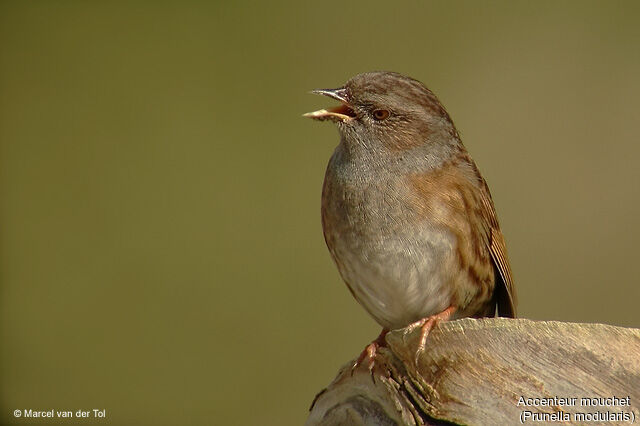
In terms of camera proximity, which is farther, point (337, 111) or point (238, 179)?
point (238, 179)

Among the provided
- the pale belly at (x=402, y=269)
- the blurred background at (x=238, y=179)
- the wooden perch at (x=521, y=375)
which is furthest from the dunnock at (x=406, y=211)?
the blurred background at (x=238, y=179)

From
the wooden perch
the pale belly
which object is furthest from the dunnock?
the wooden perch

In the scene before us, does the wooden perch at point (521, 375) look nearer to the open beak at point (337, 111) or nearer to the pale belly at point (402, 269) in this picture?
the pale belly at point (402, 269)

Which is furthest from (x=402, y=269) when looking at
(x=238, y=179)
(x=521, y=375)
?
(x=238, y=179)

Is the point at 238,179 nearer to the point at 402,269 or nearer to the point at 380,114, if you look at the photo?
the point at 380,114

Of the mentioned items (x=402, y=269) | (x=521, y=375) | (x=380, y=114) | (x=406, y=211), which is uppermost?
(x=380, y=114)

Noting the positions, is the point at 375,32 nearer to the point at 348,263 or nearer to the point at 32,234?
the point at 32,234

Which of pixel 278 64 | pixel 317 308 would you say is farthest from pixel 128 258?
pixel 278 64
